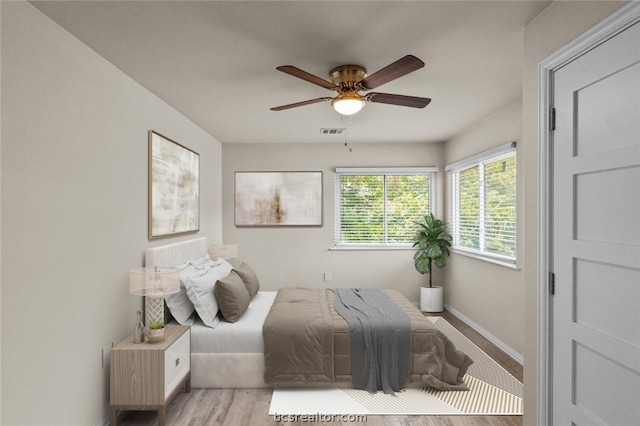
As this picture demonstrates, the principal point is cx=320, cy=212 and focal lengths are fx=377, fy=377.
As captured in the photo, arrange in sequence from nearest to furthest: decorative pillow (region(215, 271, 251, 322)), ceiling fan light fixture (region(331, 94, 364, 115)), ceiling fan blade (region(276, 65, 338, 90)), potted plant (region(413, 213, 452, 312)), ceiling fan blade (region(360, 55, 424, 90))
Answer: ceiling fan blade (region(360, 55, 424, 90))
ceiling fan blade (region(276, 65, 338, 90))
ceiling fan light fixture (region(331, 94, 364, 115))
decorative pillow (region(215, 271, 251, 322))
potted plant (region(413, 213, 452, 312))

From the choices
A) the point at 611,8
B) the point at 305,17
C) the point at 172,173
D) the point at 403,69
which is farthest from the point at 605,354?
the point at 172,173

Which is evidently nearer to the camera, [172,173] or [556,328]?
[556,328]

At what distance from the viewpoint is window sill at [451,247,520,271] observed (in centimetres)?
388

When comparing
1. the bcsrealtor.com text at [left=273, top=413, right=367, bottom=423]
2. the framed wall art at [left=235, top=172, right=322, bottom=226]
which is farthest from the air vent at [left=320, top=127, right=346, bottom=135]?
the bcsrealtor.com text at [left=273, top=413, right=367, bottom=423]

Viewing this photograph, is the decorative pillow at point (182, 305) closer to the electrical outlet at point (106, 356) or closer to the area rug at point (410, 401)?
the electrical outlet at point (106, 356)

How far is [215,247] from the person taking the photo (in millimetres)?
4812

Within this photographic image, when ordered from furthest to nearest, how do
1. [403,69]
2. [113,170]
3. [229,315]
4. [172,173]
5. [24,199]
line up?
1. [172,173]
2. [229,315]
3. [113,170]
4. [403,69]
5. [24,199]

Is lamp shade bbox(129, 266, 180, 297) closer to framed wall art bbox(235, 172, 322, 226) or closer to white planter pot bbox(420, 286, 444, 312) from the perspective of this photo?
framed wall art bbox(235, 172, 322, 226)

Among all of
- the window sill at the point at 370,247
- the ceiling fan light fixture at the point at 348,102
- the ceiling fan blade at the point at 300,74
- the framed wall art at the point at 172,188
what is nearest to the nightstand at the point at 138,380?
the framed wall art at the point at 172,188

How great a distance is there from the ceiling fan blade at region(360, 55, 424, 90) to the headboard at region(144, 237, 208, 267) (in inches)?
87.3

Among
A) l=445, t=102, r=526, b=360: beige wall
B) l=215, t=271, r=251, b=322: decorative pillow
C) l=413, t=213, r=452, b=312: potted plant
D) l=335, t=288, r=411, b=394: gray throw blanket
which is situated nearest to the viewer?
l=335, t=288, r=411, b=394: gray throw blanket

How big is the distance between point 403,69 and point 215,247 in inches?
134

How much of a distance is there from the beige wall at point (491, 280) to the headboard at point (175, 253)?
3.38m

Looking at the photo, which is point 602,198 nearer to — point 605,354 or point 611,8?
point 605,354
